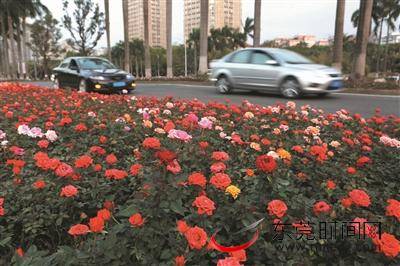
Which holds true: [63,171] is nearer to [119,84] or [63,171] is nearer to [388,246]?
[388,246]

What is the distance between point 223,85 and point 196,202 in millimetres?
12546

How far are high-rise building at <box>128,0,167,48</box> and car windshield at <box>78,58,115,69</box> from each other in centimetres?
3091

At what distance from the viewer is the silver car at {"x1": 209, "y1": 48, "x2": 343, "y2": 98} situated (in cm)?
1182

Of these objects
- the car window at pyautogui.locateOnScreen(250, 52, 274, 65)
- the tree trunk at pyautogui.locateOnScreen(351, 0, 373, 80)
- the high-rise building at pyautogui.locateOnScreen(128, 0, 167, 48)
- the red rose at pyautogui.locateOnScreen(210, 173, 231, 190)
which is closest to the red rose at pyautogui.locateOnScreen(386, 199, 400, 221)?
the red rose at pyautogui.locateOnScreen(210, 173, 231, 190)

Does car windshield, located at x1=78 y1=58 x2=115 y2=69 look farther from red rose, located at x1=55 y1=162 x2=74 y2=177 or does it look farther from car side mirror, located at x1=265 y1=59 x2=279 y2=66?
red rose, located at x1=55 y1=162 x2=74 y2=177

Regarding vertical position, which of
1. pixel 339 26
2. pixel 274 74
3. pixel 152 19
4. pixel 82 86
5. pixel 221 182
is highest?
pixel 152 19

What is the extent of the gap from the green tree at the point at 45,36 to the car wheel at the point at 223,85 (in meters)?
50.6

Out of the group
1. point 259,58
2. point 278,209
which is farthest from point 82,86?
point 278,209

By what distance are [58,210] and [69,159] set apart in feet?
3.03

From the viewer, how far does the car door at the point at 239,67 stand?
1354cm

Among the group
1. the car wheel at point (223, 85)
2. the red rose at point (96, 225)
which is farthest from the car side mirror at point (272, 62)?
the red rose at point (96, 225)

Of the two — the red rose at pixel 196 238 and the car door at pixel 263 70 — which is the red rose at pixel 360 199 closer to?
the red rose at pixel 196 238

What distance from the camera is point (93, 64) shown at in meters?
15.0

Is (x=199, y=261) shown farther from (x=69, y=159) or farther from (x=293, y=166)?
(x=69, y=159)
